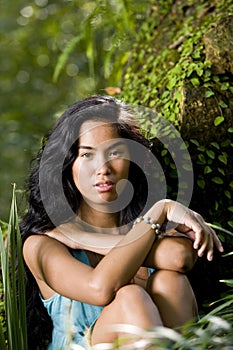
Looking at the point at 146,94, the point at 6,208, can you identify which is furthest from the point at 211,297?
the point at 6,208

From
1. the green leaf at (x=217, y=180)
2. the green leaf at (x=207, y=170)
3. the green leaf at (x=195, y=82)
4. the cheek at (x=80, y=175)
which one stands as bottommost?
the green leaf at (x=217, y=180)

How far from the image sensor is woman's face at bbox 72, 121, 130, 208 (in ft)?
9.17

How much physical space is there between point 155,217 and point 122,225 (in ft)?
1.12

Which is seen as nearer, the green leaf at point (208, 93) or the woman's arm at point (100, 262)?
the woman's arm at point (100, 262)

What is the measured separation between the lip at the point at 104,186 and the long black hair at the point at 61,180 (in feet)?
0.58

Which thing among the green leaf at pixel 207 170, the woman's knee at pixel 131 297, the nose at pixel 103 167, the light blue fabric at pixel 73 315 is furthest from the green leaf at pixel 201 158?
the woman's knee at pixel 131 297

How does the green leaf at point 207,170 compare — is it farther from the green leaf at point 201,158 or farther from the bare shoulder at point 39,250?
the bare shoulder at point 39,250

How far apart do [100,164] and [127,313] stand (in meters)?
0.63

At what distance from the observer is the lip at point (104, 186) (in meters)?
2.78

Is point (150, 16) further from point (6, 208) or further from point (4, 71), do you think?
point (4, 71)

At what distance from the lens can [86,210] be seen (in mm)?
2982

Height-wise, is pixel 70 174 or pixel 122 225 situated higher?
pixel 70 174

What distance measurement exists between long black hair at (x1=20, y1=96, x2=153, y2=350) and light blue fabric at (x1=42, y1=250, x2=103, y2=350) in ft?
0.66

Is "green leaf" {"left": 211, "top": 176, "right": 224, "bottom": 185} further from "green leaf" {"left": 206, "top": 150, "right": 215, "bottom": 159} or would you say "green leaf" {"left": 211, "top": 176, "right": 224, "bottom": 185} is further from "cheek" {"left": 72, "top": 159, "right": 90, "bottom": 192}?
"cheek" {"left": 72, "top": 159, "right": 90, "bottom": 192}
